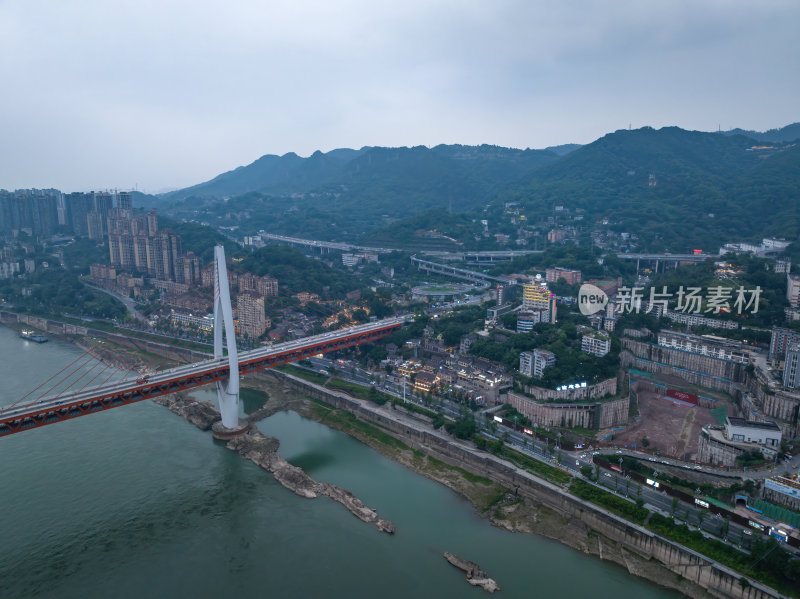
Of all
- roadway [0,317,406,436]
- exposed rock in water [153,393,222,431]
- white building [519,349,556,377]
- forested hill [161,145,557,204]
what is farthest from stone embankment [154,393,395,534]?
forested hill [161,145,557,204]

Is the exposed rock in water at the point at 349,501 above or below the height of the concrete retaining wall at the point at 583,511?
below

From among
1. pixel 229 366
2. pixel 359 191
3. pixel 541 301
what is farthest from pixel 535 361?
pixel 359 191

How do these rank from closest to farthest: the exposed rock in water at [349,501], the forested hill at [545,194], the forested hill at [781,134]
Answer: the exposed rock in water at [349,501] → the forested hill at [545,194] → the forested hill at [781,134]

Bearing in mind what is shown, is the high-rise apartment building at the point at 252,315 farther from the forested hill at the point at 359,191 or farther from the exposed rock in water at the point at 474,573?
the forested hill at the point at 359,191

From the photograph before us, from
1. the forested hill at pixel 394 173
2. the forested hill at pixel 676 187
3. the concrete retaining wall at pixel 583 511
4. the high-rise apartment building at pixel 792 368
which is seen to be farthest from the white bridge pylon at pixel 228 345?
the forested hill at pixel 394 173

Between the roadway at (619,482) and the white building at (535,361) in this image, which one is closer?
the roadway at (619,482)

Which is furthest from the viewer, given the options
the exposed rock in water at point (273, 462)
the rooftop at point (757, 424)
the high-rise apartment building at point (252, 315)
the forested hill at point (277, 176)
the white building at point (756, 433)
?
the forested hill at point (277, 176)

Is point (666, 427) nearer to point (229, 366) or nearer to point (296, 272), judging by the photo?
point (229, 366)
